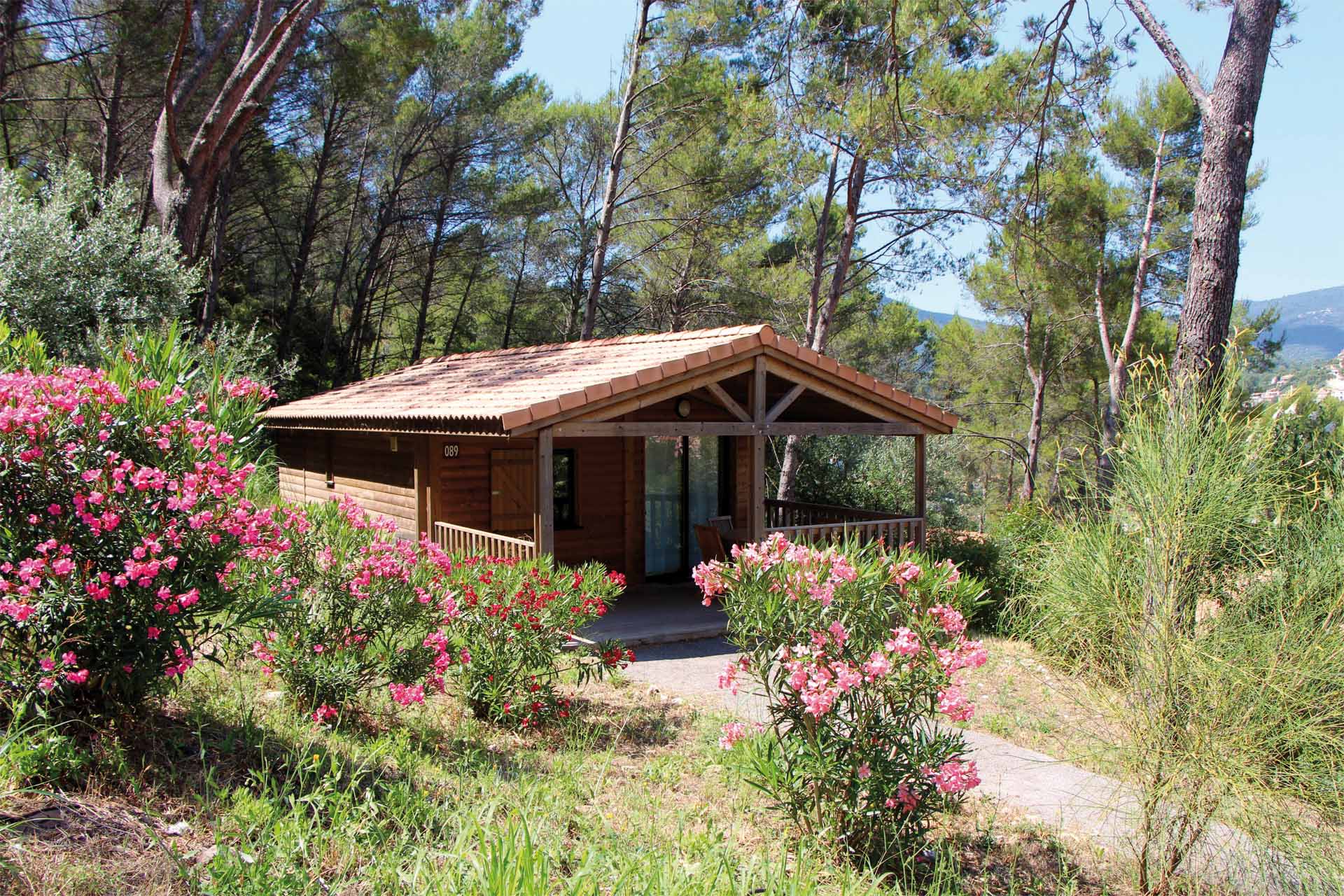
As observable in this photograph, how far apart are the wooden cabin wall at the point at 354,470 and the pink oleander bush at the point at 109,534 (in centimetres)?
623

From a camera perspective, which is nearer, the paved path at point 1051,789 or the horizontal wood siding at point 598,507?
the paved path at point 1051,789

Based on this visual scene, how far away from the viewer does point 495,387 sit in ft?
33.8

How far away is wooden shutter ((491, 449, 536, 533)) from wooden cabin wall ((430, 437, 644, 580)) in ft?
0.22

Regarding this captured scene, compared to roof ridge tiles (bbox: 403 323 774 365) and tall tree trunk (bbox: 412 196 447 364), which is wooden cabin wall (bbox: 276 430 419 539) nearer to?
roof ridge tiles (bbox: 403 323 774 365)

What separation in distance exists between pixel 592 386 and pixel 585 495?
140 inches

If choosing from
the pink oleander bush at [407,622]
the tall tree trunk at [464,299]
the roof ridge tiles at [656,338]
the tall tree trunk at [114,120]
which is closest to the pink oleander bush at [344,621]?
the pink oleander bush at [407,622]

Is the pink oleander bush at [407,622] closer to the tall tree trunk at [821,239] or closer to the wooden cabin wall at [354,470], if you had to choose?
the wooden cabin wall at [354,470]

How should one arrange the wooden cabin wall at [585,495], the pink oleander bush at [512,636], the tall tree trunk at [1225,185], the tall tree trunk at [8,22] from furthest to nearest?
the tall tree trunk at [8,22] < the wooden cabin wall at [585,495] < the tall tree trunk at [1225,185] < the pink oleander bush at [512,636]

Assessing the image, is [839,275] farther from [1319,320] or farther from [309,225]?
[1319,320]

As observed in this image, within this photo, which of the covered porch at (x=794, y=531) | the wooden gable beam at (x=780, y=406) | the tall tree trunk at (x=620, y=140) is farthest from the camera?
the tall tree trunk at (x=620, y=140)

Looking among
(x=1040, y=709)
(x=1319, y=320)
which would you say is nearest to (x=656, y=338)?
(x=1040, y=709)

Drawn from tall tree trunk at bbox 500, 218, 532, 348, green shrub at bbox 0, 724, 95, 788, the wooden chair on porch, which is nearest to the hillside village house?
the wooden chair on porch

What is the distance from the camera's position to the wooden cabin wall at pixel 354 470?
11.3m

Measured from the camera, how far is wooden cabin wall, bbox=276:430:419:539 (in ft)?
37.0
